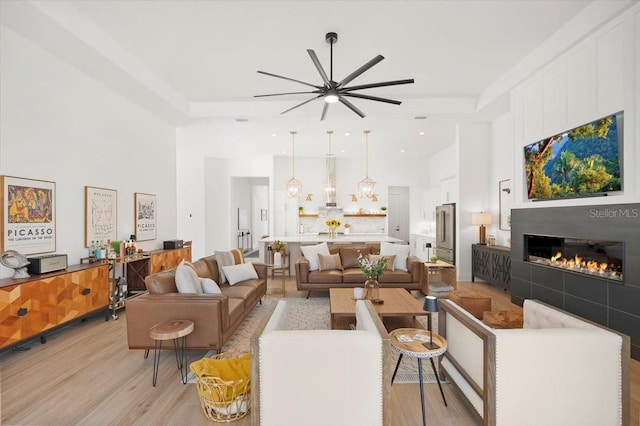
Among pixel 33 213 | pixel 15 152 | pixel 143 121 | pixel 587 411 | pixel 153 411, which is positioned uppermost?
pixel 143 121

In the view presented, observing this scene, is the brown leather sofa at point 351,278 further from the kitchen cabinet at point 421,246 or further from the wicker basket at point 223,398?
the kitchen cabinet at point 421,246

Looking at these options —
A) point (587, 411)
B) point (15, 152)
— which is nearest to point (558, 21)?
point (587, 411)

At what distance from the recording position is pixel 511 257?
16.6ft

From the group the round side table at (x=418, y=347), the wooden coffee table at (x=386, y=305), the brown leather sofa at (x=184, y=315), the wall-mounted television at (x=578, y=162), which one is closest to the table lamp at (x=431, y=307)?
the round side table at (x=418, y=347)

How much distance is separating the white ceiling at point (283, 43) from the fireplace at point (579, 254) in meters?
2.58

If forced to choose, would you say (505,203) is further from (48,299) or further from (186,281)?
(48,299)

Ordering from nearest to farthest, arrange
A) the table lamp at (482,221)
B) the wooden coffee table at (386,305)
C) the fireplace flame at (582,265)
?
the fireplace flame at (582,265) → the wooden coffee table at (386,305) → the table lamp at (482,221)

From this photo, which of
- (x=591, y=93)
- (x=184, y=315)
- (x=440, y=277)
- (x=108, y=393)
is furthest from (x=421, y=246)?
(x=108, y=393)

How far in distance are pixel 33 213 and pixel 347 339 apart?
4019 millimetres

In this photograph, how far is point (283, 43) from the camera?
395cm

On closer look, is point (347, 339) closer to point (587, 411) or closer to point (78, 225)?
point (587, 411)

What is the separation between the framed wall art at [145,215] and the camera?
5492 mm

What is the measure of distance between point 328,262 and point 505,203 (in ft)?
12.1

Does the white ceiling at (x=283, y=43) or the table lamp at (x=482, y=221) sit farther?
the table lamp at (x=482, y=221)
